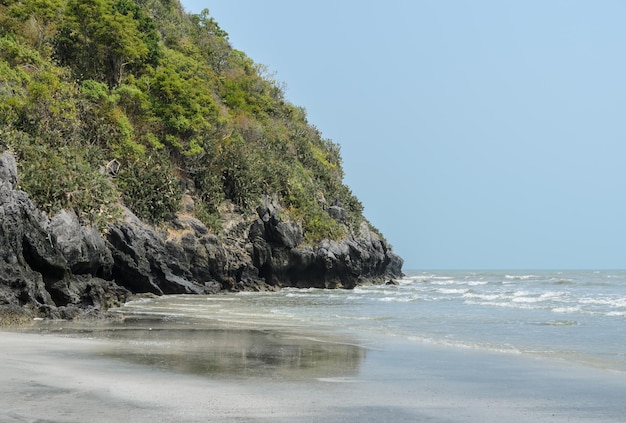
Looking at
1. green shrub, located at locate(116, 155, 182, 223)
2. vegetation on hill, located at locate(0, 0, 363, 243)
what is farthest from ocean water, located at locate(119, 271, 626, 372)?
vegetation on hill, located at locate(0, 0, 363, 243)

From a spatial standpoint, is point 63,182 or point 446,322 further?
point 63,182

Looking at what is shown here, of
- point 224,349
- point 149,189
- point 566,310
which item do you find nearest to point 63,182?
point 149,189

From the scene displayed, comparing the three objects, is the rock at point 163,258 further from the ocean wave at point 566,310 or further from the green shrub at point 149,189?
the ocean wave at point 566,310

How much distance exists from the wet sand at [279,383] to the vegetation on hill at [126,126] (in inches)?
515

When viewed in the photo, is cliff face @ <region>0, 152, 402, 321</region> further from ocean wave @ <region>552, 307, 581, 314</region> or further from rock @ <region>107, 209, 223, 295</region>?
ocean wave @ <region>552, 307, 581, 314</region>

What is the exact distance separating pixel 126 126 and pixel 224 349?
85.7 feet

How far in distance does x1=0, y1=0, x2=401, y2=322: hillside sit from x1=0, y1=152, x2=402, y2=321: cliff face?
0.15m

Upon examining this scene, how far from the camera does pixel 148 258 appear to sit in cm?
3344

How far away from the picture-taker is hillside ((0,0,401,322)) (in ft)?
95.4

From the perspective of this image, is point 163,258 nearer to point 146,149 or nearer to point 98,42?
point 146,149

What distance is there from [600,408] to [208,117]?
127 ft

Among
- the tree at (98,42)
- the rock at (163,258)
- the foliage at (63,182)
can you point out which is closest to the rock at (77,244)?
the foliage at (63,182)

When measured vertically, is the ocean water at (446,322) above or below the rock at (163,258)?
below

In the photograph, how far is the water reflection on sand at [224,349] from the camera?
11258mm
